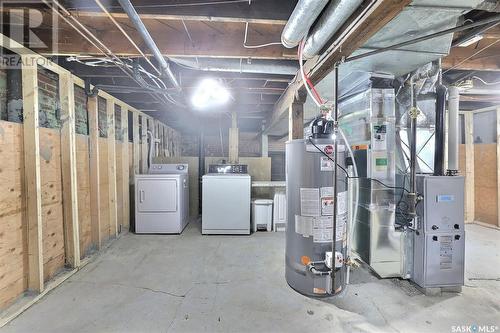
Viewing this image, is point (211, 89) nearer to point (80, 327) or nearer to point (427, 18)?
point (427, 18)

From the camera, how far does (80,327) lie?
1516mm

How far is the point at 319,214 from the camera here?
172 cm

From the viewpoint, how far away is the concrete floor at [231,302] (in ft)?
5.07

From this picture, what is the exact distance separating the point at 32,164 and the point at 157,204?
1.75 metres

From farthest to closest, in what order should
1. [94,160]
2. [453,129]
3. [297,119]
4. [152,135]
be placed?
[152,135], [94,160], [297,119], [453,129]

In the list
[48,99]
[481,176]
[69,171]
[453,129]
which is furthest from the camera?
[481,176]

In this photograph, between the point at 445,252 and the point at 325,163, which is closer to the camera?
the point at 325,163

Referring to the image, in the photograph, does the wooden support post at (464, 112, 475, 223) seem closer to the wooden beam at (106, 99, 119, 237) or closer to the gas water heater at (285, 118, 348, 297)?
the gas water heater at (285, 118, 348, 297)

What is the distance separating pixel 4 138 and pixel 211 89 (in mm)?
1919

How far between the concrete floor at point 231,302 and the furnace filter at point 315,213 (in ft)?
0.61

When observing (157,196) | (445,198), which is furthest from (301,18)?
(157,196)

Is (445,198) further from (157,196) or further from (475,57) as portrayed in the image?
(157,196)

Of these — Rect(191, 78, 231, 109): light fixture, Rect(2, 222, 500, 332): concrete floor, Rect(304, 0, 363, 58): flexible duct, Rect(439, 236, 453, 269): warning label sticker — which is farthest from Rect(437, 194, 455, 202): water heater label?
Rect(191, 78, 231, 109): light fixture

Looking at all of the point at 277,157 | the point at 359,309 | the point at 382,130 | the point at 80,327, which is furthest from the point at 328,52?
the point at 277,157
